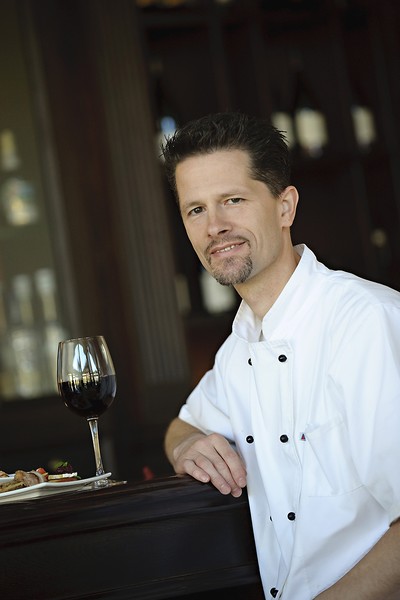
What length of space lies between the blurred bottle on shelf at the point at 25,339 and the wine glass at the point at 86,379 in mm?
1826

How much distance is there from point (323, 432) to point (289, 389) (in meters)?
0.11

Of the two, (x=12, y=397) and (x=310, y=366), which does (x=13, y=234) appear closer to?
(x=12, y=397)

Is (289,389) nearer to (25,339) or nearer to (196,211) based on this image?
(196,211)

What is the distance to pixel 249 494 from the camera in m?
1.29

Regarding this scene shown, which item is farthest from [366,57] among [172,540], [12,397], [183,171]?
[172,540]

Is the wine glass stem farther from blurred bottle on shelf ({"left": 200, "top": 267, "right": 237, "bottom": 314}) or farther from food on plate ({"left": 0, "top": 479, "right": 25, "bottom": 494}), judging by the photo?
blurred bottle on shelf ({"left": 200, "top": 267, "right": 237, "bottom": 314})

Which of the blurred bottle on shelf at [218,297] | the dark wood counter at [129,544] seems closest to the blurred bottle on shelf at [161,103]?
the blurred bottle on shelf at [218,297]

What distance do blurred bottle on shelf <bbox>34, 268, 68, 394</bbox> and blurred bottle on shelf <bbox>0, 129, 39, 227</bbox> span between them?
202 mm

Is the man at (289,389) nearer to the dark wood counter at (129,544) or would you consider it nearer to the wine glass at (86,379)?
the dark wood counter at (129,544)

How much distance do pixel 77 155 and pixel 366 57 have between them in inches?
50.4

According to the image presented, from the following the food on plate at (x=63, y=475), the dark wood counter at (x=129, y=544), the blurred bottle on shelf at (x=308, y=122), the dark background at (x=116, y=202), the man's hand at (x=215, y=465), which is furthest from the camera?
the blurred bottle on shelf at (x=308, y=122)

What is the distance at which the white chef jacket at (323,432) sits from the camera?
121 centimetres

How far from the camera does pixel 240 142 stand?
1.54 metres

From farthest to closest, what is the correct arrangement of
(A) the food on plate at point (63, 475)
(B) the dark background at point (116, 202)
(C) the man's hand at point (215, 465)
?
1. (B) the dark background at point (116, 202)
2. (A) the food on plate at point (63, 475)
3. (C) the man's hand at point (215, 465)
